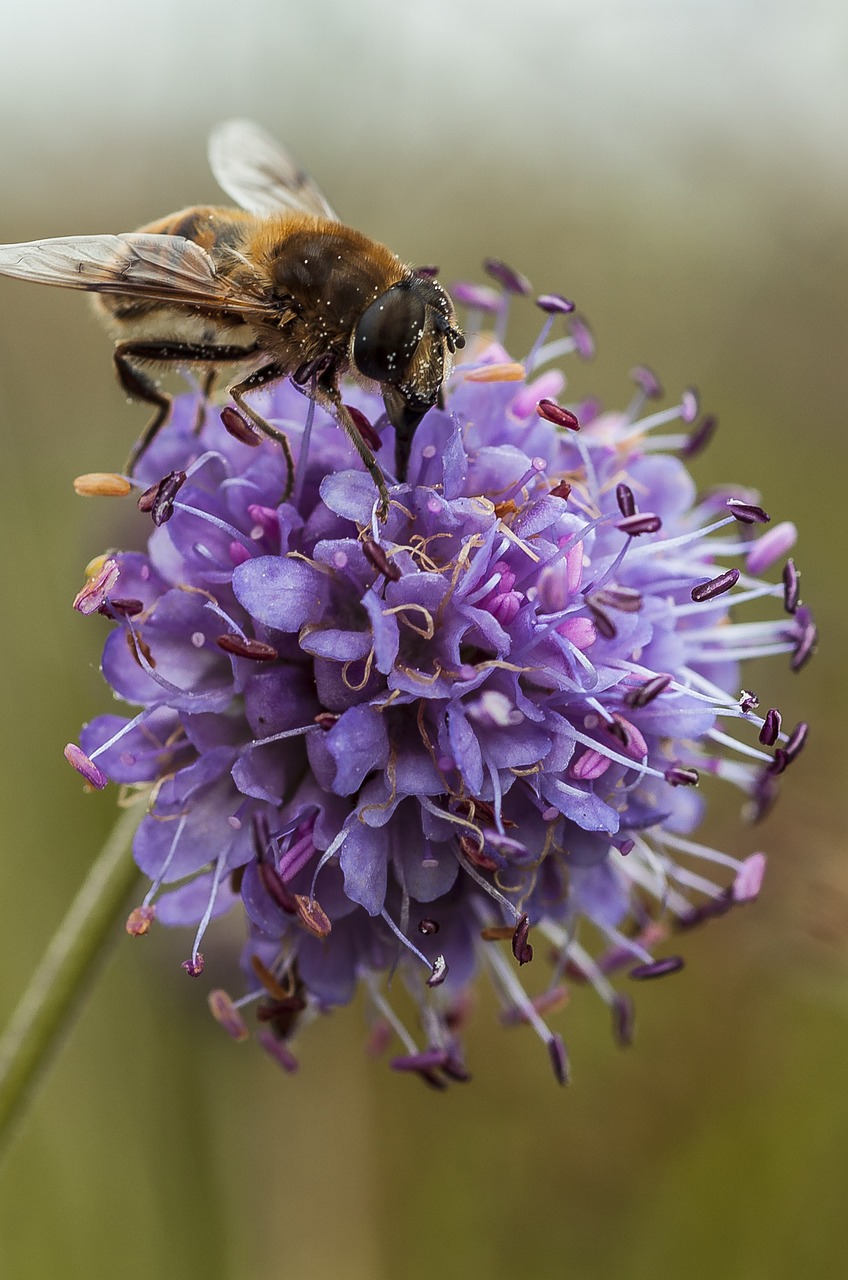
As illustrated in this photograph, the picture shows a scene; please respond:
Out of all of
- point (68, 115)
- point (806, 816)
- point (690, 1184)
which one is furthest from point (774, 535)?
point (68, 115)

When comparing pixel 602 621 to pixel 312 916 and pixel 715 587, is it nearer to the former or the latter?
pixel 715 587

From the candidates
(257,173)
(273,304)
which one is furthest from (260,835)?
(257,173)

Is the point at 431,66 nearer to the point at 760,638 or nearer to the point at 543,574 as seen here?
the point at 760,638

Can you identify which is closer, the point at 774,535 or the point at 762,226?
the point at 774,535

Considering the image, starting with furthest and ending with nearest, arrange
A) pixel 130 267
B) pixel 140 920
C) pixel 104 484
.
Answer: pixel 104 484, pixel 140 920, pixel 130 267

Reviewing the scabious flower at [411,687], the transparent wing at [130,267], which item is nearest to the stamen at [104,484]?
the scabious flower at [411,687]
